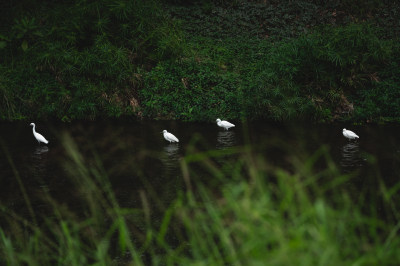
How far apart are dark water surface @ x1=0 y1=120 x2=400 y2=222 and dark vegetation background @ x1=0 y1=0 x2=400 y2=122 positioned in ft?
1.81

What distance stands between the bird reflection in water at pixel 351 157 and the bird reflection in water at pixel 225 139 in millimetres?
2260

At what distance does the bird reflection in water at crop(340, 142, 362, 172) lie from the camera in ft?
25.4

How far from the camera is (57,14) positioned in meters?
13.3

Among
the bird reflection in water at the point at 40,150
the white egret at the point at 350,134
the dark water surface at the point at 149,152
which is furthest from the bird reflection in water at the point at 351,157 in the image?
the bird reflection in water at the point at 40,150

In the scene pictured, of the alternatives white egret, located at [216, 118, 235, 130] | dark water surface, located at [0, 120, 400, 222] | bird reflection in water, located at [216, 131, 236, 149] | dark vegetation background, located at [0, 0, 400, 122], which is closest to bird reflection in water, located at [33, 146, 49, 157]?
Result: dark water surface, located at [0, 120, 400, 222]

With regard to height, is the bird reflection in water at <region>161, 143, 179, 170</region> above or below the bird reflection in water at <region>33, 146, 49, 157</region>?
above

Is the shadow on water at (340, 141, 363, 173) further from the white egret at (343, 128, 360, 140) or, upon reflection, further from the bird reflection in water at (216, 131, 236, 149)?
the bird reflection in water at (216, 131, 236, 149)

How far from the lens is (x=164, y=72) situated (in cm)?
1280

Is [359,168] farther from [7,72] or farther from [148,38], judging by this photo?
[7,72]

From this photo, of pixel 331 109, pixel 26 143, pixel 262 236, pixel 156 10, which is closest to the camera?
pixel 262 236

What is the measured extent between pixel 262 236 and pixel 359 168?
5736 millimetres

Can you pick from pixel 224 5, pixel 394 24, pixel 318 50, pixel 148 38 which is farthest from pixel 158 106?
pixel 394 24

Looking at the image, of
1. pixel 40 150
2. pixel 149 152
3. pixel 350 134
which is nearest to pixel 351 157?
pixel 350 134

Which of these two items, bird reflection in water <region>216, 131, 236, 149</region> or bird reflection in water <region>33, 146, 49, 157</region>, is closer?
bird reflection in water <region>33, 146, 49, 157</region>
